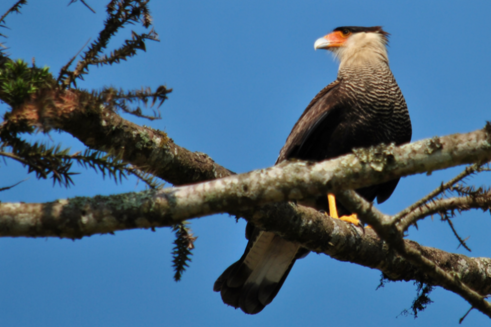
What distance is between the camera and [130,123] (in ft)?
8.45

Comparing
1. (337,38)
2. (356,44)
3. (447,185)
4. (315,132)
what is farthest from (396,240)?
(337,38)

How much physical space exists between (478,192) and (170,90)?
1.59m

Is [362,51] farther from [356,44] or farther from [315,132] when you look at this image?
[315,132]

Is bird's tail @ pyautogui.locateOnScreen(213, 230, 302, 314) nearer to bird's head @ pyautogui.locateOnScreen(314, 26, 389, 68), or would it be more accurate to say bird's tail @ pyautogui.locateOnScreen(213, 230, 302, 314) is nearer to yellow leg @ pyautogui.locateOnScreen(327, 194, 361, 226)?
yellow leg @ pyautogui.locateOnScreen(327, 194, 361, 226)

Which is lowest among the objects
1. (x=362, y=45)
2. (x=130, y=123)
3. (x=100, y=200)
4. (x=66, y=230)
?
(x=66, y=230)

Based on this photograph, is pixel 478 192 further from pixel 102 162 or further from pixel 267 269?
pixel 267 269

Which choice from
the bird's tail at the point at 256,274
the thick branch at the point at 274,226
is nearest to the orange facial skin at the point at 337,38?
the bird's tail at the point at 256,274

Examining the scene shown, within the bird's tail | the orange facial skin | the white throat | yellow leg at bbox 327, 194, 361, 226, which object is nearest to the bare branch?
yellow leg at bbox 327, 194, 361, 226

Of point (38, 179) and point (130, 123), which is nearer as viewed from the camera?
point (38, 179)

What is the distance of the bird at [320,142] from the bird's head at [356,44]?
765 mm

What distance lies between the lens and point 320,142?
4535 mm

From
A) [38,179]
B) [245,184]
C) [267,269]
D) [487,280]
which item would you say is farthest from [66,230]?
[487,280]

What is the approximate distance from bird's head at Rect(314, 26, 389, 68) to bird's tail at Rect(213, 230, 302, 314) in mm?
2385

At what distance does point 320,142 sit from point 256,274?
1344mm
